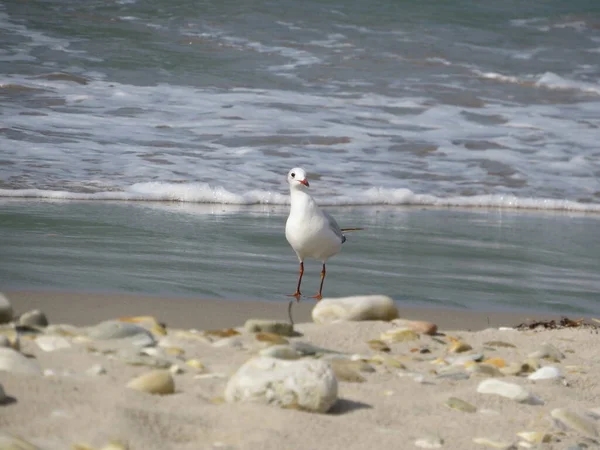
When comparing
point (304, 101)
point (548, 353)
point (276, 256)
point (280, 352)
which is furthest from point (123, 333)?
point (304, 101)

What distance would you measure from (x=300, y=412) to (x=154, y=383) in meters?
0.40

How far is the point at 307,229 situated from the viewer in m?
4.64

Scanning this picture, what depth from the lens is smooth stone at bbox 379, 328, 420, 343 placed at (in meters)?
3.52

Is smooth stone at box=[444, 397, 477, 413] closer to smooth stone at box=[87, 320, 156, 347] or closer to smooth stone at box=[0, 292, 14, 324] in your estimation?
smooth stone at box=[87, 320, 156, 347]

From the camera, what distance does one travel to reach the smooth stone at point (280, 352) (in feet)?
9.66

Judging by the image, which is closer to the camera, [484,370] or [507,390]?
[507,390]

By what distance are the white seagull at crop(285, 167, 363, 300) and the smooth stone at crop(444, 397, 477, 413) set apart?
1.82 meters

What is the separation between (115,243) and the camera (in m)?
5.41


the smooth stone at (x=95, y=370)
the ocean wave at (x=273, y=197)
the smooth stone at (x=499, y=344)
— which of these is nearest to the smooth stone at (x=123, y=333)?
the smooth stone at (x=95, y=370)

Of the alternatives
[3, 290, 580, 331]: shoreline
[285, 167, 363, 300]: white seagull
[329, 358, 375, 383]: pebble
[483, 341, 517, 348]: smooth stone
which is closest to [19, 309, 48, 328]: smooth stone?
[3, 290, 580, 331]: shoreline

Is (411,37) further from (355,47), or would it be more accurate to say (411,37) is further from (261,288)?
(261,288)

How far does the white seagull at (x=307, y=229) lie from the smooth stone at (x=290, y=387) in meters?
2.06

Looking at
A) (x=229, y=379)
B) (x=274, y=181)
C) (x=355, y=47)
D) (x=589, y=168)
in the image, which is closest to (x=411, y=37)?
(x=355, y=47)

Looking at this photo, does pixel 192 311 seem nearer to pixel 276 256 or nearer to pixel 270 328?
pixel 270 328
